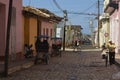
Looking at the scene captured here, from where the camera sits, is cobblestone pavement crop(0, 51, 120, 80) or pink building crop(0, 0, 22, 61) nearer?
cobblestone pavement crop(0, 51, 120, 80)

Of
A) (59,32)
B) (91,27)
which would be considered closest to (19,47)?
(59,32)

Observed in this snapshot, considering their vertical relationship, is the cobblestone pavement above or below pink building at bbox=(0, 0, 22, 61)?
below

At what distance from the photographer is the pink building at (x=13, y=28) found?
26.7 metres

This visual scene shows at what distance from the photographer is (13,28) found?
28906 millimetres

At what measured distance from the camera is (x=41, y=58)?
29.5 m

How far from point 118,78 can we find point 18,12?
1344cm

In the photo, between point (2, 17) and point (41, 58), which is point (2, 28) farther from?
point (41, 58)

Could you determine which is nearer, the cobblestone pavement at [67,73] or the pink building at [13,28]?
the cobblestone pavement at [67,73]

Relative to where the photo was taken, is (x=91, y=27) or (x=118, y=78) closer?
(x=118, y=78)

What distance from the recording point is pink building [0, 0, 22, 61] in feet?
87.6

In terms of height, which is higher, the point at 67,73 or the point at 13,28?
the point at 13,28

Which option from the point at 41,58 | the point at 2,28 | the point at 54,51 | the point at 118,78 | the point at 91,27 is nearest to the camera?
the point at 118,78

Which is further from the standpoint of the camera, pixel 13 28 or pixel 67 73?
pixel 13 28

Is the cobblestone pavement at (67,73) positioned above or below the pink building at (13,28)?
below
